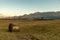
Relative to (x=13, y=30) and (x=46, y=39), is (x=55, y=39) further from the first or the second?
(x=13, y=30)

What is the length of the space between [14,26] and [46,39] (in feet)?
56.4

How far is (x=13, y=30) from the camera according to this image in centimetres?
3850

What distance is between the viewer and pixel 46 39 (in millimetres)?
22672

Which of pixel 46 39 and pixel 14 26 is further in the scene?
pixel 14 26

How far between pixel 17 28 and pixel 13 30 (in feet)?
3.40

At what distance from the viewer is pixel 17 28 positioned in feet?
125

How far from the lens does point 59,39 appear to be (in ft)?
74.0

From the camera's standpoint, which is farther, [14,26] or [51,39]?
[14,26]

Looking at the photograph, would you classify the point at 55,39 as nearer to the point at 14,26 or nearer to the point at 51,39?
the point at 51,39

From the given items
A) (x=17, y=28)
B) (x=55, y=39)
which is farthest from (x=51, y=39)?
(x=17, y=28)

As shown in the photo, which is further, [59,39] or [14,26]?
[14,26]

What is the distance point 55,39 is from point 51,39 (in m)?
0.50

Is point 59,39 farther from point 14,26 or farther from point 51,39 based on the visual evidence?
point 14,26

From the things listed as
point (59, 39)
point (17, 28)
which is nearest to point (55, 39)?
point (59, 39)
